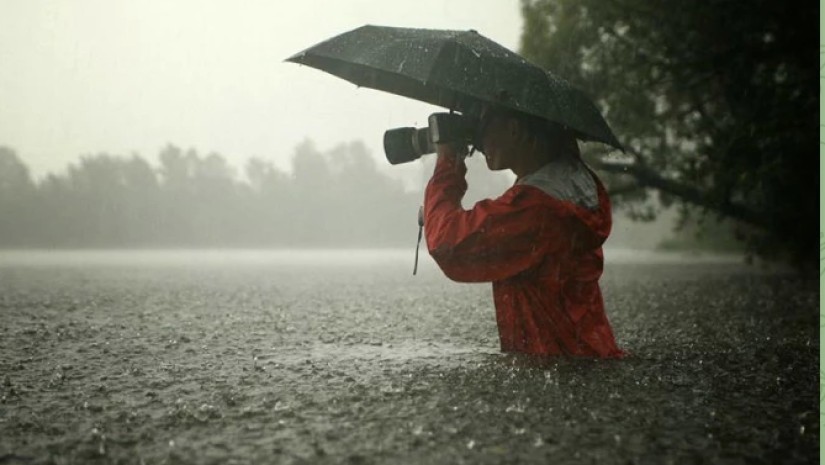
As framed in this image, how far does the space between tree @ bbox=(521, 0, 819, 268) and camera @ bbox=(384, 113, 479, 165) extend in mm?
4683

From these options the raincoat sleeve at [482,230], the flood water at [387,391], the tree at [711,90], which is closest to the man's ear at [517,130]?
the raincoat sleeve at [482,230]

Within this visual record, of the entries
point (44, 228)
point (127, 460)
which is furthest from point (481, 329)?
point (44, 228)

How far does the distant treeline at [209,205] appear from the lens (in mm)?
30344

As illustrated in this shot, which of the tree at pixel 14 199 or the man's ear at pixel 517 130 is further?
the tree at pixel 14 199

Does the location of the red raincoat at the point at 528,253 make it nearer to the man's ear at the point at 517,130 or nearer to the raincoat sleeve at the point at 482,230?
the raincoat sleeve at the point at 482,230

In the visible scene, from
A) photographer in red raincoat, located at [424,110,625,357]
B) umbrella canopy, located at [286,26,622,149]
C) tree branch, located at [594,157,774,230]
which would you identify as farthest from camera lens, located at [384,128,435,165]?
tree branch, located at [594,157,774,230]

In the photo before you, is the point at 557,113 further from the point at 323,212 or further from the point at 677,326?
the point at 323,212

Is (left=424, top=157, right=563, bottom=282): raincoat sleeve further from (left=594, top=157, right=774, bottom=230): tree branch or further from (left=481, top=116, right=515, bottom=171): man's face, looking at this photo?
(left=594, top=157, right=774, bottom=230): tree branch

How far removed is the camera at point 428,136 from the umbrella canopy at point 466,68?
16 centimetres

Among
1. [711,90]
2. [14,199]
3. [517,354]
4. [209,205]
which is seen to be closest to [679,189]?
[711,90]

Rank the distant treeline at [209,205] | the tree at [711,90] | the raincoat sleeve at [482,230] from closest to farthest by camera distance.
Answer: the raincoat sleeve at [482,230] < the tree at [711,90] < the distant treeline at [209,205]

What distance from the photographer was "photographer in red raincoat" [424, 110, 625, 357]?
3.77m

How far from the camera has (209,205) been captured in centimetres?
4600

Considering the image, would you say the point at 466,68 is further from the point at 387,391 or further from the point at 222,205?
A: the point at 222,205
